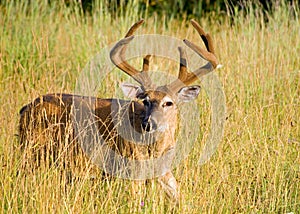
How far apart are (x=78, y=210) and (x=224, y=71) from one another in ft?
10.9

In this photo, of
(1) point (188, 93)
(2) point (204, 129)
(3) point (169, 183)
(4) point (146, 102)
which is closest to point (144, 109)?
(4) point (146, 102)

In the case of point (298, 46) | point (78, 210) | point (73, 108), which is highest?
point (298, 46)

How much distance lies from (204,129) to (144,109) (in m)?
0.54

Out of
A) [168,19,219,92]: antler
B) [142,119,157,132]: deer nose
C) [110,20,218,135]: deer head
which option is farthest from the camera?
[168,19,219,92]: antler

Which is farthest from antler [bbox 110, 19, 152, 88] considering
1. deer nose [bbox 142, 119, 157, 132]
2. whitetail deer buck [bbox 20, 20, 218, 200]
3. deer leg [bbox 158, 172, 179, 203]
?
deer leg [bbox 158, 172, 179, 203]

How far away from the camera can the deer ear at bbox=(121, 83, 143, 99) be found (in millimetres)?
5656

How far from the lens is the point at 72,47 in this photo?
28.0ft

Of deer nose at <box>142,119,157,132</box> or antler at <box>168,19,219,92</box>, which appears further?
antler at <box>168,19,219,92</box>

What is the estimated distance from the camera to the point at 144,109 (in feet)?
18.5

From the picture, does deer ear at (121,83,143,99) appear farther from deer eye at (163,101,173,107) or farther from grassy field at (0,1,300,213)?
grassy field at (0,1,300,213)

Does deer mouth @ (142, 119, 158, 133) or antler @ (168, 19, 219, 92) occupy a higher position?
antler @ (168, 19, 219, 92)

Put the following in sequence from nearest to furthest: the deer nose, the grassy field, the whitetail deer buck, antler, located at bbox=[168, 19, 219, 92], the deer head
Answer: the grassy field, the deer nose, the whitetail deer buck, the deer head, antler, located at bbox=[168, 19, 219, 92]

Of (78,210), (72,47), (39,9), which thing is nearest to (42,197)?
(78,210)

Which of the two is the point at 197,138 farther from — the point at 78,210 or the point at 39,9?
the point at 39,9
